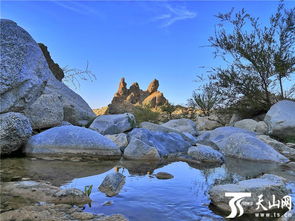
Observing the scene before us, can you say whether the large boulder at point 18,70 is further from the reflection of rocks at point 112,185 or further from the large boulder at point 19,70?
the reflection of rocks at point 112,185

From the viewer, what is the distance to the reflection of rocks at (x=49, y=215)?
228 cm

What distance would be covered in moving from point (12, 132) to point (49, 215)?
3.26 metres

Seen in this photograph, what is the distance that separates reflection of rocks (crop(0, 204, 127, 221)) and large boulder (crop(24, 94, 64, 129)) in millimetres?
4529

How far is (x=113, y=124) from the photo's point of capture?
877 centimetres

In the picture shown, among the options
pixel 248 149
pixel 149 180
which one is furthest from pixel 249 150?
pixel 149 180

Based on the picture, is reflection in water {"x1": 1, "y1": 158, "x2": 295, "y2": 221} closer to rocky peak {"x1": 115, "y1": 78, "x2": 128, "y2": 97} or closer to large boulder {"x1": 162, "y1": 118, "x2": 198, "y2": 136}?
large boulder {"x1": 162, "y1": 118, "x2": 198, "y2": 136}

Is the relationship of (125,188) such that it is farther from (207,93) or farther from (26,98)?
(207,93)

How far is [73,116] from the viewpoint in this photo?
991cm

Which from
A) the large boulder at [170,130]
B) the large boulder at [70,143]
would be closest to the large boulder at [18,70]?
the large boulder at [70,143]

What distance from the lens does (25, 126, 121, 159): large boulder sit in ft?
17.6

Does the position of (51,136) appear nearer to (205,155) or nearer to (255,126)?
(205,155)

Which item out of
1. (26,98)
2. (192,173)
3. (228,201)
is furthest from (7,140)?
(228,201)

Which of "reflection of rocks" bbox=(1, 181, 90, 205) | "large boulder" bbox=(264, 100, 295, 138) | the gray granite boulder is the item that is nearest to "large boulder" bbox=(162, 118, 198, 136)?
"large boulder" bbox=(264, 100, 295, 138)

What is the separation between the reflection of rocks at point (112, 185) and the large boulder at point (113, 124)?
5055 mm
